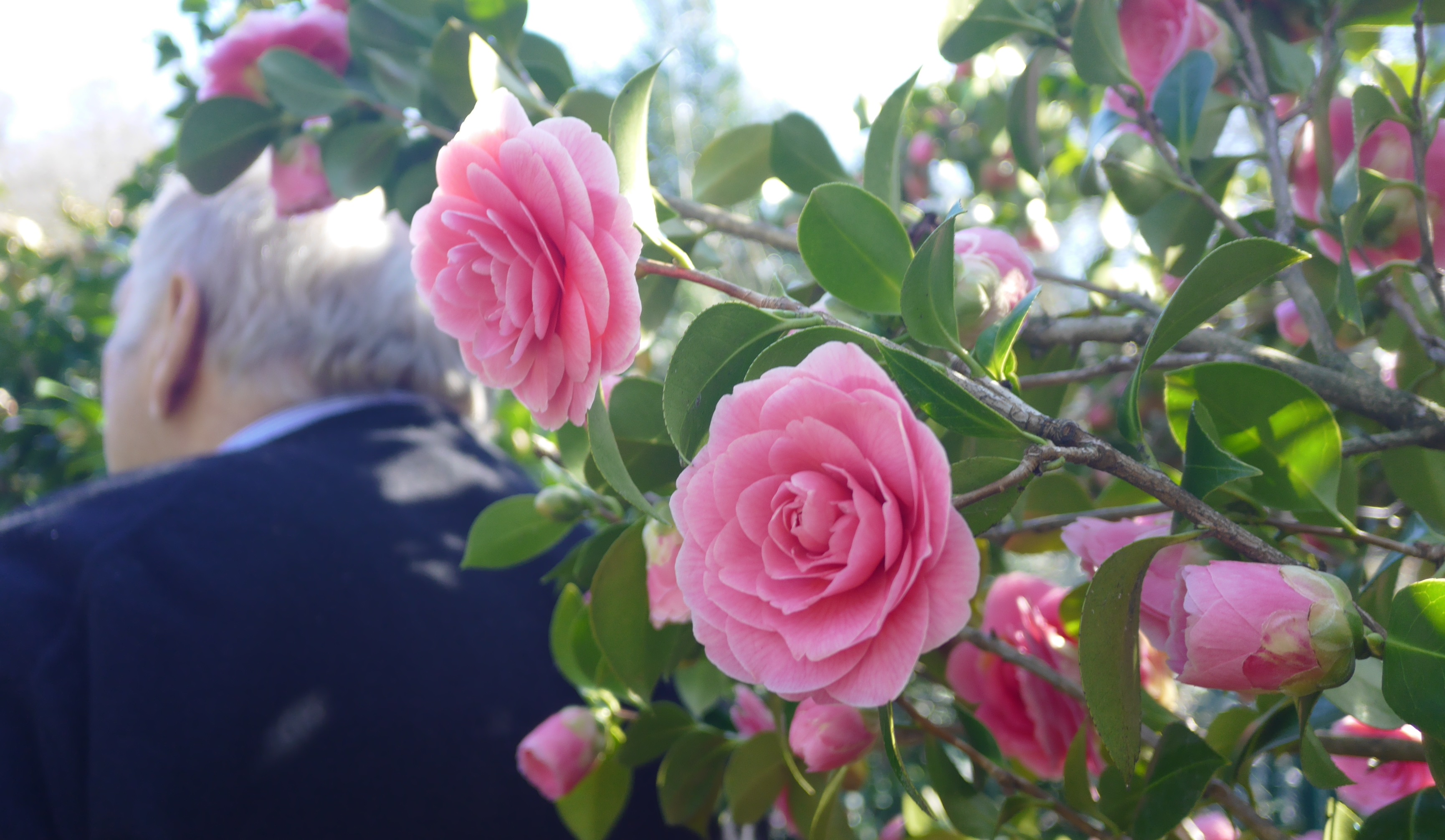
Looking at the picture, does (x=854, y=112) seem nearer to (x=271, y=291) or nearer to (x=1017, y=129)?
(x=1017, y=129)

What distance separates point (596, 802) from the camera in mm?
633

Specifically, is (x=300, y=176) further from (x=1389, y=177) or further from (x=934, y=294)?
(x=1389, y=177)

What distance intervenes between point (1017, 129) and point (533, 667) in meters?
0.77

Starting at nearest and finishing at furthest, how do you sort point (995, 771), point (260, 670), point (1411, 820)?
point (1411, 820), point (995, 771), point (260, 670)

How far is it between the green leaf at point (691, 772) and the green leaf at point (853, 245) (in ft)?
1.30

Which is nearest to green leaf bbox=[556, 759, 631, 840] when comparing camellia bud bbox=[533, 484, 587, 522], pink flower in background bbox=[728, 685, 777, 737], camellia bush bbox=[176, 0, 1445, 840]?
camellia bush bbox=[176, 0, 1445, 840]

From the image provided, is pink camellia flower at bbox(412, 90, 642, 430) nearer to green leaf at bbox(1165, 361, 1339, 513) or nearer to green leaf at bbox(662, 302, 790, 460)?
green leaf at bbox(662, 302, 790, 460)

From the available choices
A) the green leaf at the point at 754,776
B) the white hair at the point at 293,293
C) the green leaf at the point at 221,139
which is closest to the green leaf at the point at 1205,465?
the green leaf at the point at 754,776

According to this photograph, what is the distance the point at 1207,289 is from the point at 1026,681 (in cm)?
34

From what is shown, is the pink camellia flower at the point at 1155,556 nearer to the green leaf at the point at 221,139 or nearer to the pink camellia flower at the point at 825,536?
the pink camellia flower at the point at 825,536

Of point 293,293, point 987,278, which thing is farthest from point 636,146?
point 293,293

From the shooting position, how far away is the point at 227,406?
4.33 feet

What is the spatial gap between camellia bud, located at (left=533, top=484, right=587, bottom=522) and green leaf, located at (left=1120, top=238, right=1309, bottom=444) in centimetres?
36

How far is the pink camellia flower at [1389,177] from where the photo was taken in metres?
0.49
